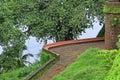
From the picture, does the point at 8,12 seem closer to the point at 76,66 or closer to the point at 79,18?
the point at 79,18

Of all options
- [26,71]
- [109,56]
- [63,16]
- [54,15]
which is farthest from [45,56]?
[109,56]

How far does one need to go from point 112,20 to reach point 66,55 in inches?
101

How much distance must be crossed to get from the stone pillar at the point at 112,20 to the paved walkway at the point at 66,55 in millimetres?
1705

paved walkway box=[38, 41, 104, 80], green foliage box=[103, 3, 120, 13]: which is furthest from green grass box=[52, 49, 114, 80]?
green foliage box=[103, 3, 120, 13]

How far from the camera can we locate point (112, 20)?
16.2 metres

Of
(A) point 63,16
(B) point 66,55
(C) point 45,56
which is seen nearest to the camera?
(C) point 45,56

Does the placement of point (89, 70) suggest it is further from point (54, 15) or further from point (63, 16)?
point (54, 15)

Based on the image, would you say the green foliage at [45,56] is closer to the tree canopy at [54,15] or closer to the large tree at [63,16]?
the tree canopy at [54,15]

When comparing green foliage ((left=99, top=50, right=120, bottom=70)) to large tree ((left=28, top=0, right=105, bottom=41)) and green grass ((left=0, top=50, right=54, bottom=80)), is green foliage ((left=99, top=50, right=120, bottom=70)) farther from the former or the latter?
large tree ((left=28, top=0, right=105, bottom=41))

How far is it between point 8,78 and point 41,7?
7.20 meters

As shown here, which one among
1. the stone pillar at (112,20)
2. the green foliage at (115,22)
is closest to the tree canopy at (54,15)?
the stone pillar at (112,20)

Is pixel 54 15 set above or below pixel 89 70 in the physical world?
above

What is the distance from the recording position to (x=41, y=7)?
78.2ft

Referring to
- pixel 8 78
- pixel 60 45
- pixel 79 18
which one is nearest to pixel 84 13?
pixel 79 18
